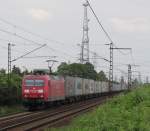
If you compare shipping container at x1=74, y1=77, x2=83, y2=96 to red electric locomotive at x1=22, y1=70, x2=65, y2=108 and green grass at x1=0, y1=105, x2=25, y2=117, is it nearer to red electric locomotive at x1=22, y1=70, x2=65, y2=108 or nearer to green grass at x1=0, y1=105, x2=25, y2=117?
green grass at x1=0, y1=105, x2=25, y2=117

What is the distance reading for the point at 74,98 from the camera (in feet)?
207

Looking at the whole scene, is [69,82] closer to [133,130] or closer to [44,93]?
[44,93]

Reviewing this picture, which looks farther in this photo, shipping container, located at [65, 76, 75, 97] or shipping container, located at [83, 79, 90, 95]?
shipping container, located at [83, 79, 90, 95]

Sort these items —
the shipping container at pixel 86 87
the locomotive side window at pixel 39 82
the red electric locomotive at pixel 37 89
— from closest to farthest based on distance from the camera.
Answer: the red electric locomotive at pixel 37 89 → the locomotive side window at pixel 39 82 → the shipping container at pixel 86 87

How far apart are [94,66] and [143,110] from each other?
8949cm

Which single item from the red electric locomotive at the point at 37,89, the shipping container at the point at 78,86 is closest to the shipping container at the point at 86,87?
the shipping container at the point at 78,86

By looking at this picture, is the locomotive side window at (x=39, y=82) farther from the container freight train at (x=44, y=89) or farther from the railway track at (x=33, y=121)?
the railway track at (x=33, y=121)

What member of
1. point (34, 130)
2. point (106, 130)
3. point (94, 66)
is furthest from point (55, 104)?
point (94, 66)

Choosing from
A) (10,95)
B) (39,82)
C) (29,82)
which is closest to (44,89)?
(39,82)

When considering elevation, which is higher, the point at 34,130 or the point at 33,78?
the point at 33,78

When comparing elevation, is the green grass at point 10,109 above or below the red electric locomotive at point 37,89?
below

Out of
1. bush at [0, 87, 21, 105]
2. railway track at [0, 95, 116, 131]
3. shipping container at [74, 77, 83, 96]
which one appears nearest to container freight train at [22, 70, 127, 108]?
bush at [0, 87, 21, 105]

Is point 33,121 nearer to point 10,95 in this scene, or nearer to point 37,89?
point 37,89

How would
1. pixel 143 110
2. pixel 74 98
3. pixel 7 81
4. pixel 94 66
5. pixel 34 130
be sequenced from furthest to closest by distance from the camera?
pixel 94 66
pixel 74 98
pixel 7 81
pixel 34 130
pixel 143 110
